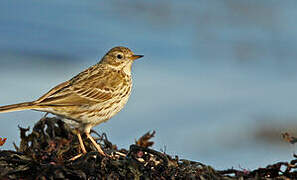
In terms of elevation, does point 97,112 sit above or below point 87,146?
above

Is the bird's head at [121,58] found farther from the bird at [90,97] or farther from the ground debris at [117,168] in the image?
the ground debris at [117,168]

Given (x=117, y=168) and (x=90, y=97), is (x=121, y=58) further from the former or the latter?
(x=117, y=168)

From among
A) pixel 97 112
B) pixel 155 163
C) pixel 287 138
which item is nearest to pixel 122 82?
pixel 97 112

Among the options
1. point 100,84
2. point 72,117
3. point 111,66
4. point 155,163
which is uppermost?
point 111,66

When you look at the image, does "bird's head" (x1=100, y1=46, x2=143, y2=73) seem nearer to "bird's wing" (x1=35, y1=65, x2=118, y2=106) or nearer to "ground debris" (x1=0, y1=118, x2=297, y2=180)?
"bird's wing" (x1=35, y1=65, x2=118, y2=106)

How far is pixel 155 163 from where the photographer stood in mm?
3527

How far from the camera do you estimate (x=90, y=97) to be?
595 centimetres

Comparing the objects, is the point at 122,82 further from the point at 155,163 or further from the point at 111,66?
the point at 155,163

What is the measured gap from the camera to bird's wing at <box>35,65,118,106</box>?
570cm

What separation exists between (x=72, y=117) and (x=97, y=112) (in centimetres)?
36

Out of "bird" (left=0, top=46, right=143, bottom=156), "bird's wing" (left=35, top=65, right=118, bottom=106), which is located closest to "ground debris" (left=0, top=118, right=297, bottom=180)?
"bird" (left=0, top=46, right=143, bottom=156)

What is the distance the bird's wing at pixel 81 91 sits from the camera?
5.70 meters

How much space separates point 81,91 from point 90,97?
205 millimetres

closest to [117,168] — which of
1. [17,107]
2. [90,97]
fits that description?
[17,107]
